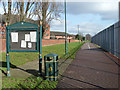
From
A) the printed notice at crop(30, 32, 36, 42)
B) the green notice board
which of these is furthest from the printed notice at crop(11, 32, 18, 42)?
the printed notice at crop(30, 32, 36, 42)

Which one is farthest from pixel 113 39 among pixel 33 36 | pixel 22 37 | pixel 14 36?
pixel 14 36

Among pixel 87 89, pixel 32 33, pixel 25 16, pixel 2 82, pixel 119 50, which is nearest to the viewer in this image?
pixel 87 89

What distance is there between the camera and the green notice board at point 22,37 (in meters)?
5.78

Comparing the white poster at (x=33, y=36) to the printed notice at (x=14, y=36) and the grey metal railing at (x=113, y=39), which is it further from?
the grey metal railing at (x=113, y=39)

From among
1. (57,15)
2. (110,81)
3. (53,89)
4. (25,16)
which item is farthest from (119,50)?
(57,15)

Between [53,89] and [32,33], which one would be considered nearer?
[53,89]

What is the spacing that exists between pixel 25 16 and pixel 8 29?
12.0 metres

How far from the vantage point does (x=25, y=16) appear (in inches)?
686

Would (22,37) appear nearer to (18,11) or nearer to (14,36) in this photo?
(14,36)

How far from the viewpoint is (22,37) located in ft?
19.9

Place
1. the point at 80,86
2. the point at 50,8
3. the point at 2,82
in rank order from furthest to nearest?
1. the point at 50,8
2. the point at 2,82
3. the point at 80,86

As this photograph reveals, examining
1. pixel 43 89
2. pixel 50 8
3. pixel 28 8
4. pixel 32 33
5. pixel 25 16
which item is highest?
pixel 50 8

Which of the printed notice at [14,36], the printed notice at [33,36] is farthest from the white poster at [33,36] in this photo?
the printed notice at [14,36]

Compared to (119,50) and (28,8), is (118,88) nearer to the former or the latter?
(119,50)
